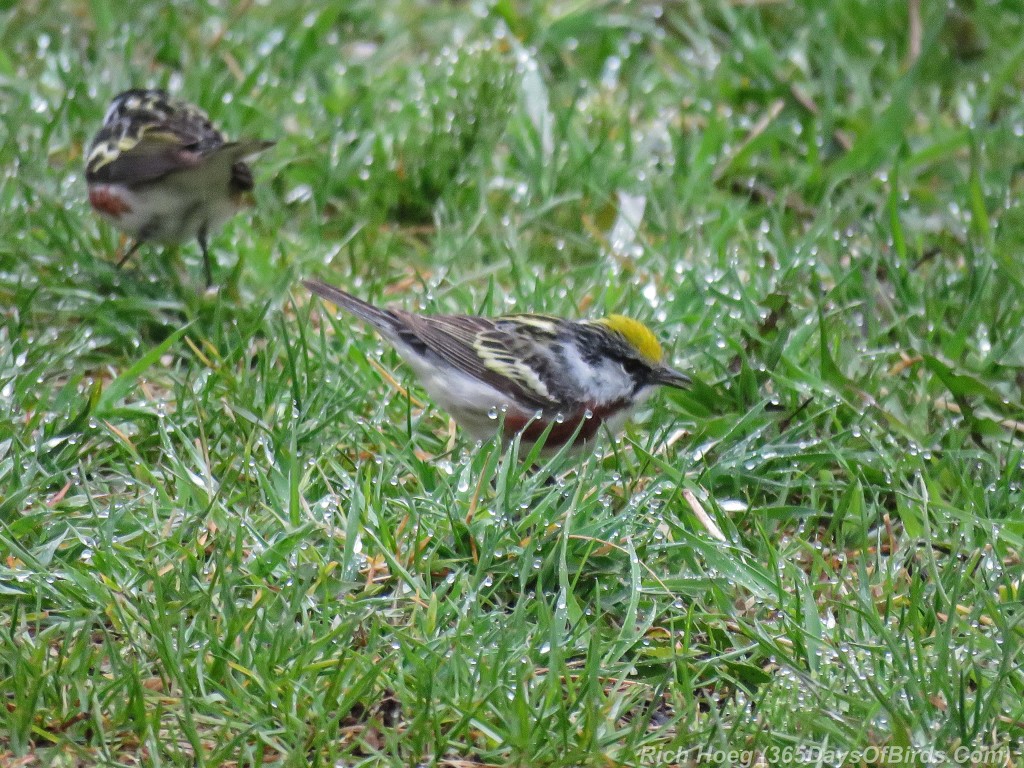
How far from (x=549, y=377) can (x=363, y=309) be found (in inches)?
31.3

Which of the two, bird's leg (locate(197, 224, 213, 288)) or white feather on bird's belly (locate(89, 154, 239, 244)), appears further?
bird's leg (locate(197, 224, 213, 288))

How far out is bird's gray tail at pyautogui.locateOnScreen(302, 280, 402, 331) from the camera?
521cm

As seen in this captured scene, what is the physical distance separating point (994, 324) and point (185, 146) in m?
3.58

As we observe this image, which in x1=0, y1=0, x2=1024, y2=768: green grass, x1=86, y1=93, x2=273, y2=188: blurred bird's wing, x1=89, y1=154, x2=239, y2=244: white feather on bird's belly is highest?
x1=86, y1=93, x2=273, y2=188: blurred bird's wing

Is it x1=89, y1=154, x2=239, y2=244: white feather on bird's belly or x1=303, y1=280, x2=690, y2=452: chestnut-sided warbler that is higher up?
x1=89, y1=154, x2=239, y2=244: white feather on bird's belly

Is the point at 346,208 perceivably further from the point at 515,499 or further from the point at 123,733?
the point at 123,733

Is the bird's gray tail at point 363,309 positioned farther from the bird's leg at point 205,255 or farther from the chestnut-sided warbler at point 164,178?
the bird's leg at point 205,255

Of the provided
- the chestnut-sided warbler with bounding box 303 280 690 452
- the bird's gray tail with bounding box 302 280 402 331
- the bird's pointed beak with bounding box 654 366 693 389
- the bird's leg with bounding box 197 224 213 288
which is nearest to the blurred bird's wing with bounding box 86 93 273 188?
the bird's leg with bounding box 197 224 213 288

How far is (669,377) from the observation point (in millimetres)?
5027

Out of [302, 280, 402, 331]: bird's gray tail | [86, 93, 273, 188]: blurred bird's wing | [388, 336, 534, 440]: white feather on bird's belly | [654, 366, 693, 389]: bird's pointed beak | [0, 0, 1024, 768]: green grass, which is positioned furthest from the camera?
[86, 93, 273, 188]: blurred bird's wing

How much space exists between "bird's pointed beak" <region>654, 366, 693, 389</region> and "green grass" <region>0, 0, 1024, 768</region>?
0.65ft

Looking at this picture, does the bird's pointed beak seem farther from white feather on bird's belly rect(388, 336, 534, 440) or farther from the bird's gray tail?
the bird's gray tail

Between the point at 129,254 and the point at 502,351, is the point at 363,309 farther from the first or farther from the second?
the point at 129,254

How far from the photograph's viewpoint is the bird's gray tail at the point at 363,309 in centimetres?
521
